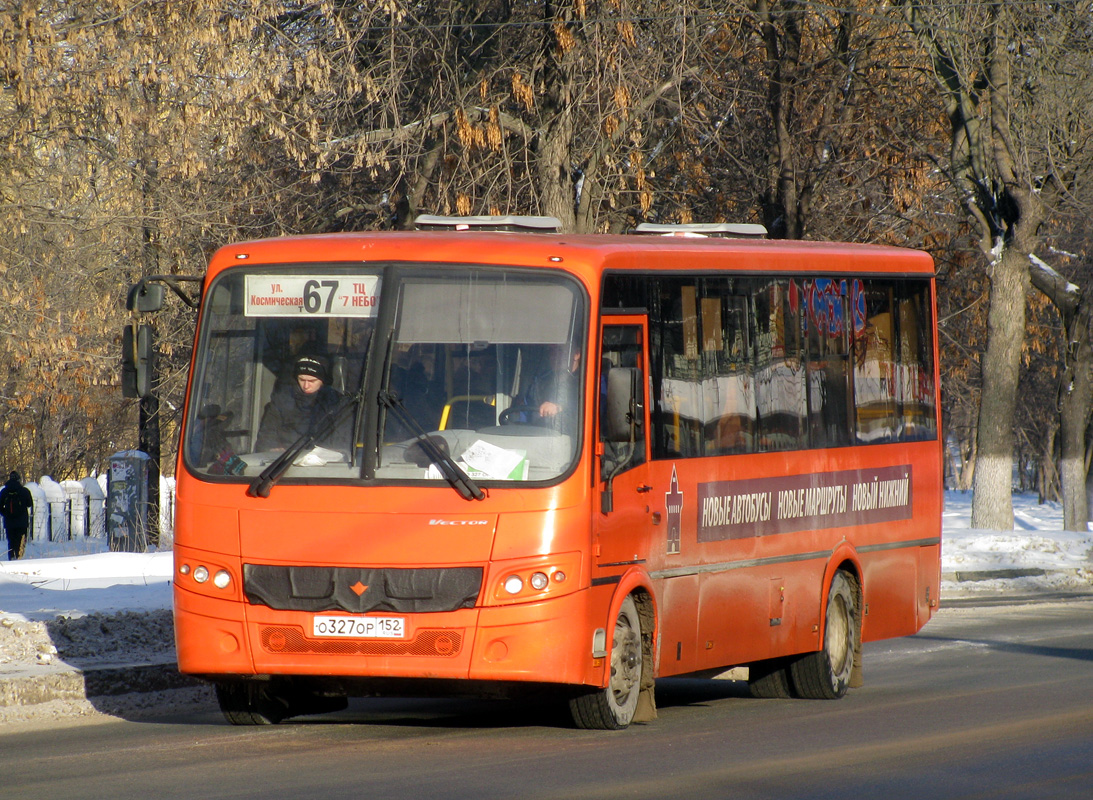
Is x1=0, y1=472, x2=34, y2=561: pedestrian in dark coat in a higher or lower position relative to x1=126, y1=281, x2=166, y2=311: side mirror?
lower

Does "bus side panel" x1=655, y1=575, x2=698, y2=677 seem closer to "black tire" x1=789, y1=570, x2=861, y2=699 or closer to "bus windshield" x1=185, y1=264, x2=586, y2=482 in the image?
"bus windshield" x1=185, y1=264, x2=586, y2=482

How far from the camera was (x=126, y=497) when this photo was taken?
962 inches

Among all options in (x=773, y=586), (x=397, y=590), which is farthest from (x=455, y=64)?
(x=397, y=590)

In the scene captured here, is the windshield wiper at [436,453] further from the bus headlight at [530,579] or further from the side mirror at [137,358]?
the side mirror at [137,358]

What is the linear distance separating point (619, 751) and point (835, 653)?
3.50 meters

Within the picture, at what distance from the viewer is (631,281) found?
9211mm

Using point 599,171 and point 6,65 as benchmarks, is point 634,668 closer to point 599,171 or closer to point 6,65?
point 6,65

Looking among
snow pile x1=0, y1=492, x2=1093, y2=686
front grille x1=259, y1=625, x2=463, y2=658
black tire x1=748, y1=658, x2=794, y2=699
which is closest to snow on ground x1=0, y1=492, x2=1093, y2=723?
snow pile x1=0, y1=492, x2=1093, y2=686

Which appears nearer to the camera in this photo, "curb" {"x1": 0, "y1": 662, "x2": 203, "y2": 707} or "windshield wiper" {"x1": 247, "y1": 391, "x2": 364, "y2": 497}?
"windshield wiper" {"x1": 247, "y1": 391, "x2": 364, "y2": 497}

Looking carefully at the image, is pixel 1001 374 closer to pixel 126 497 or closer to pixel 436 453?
pixel 126 497

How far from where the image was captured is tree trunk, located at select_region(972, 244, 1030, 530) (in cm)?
2712

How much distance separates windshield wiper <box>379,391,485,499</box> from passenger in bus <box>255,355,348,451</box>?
0.31 metres

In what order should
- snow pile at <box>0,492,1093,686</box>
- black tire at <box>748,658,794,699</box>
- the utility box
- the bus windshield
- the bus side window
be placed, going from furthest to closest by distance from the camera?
the utility box < black tire at <box>748,658,794,699</box> < snow pile at <box>0,492,1093,686</box> < the bus side window < the bus windshield

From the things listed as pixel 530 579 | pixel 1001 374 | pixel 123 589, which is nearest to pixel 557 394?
pixel 530 579
